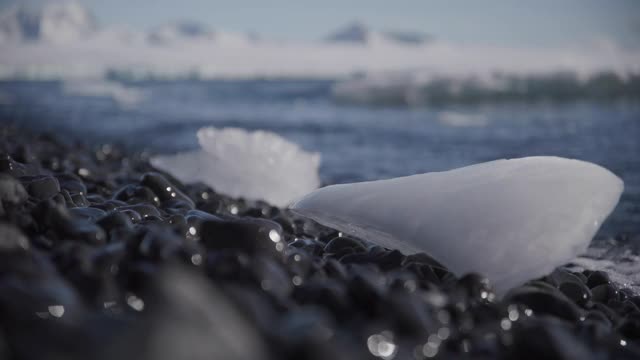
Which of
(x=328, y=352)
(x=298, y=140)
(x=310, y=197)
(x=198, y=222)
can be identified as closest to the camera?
(x=328, y=352)

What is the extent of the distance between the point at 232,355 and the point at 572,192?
1.46 meters

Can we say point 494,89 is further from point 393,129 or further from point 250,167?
point 250,167

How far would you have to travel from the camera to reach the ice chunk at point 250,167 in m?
4.36

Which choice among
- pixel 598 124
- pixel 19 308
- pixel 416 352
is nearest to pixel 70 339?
pixel 19 308

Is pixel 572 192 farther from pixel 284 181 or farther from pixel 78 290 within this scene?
pixel 284 181

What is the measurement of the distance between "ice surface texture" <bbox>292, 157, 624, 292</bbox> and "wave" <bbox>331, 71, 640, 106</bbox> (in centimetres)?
1453

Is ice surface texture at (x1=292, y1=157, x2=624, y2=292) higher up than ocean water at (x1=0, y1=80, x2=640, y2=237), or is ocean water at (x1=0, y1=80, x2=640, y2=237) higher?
ice surface texture at (x1=292, y1=157, x2=624, y2=292)

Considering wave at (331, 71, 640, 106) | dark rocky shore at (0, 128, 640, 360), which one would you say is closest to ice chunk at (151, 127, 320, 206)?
dark rocky shore at (0, 128, 640, 360)

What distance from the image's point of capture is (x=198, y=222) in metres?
2.10

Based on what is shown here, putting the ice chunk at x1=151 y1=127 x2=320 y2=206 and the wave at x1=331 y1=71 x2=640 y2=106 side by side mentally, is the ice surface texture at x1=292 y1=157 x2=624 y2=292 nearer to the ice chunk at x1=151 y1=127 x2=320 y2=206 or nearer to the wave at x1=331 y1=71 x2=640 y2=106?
the ice chunk at x1=151 y1=127 x2=320 y2=206

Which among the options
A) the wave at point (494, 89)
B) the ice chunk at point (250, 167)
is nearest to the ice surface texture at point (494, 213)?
the ice chunk at point (250, 167)

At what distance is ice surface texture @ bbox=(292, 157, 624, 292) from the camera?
2035 millimetres

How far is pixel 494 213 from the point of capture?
2107mm

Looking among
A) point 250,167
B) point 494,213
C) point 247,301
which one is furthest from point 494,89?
point 247,301
